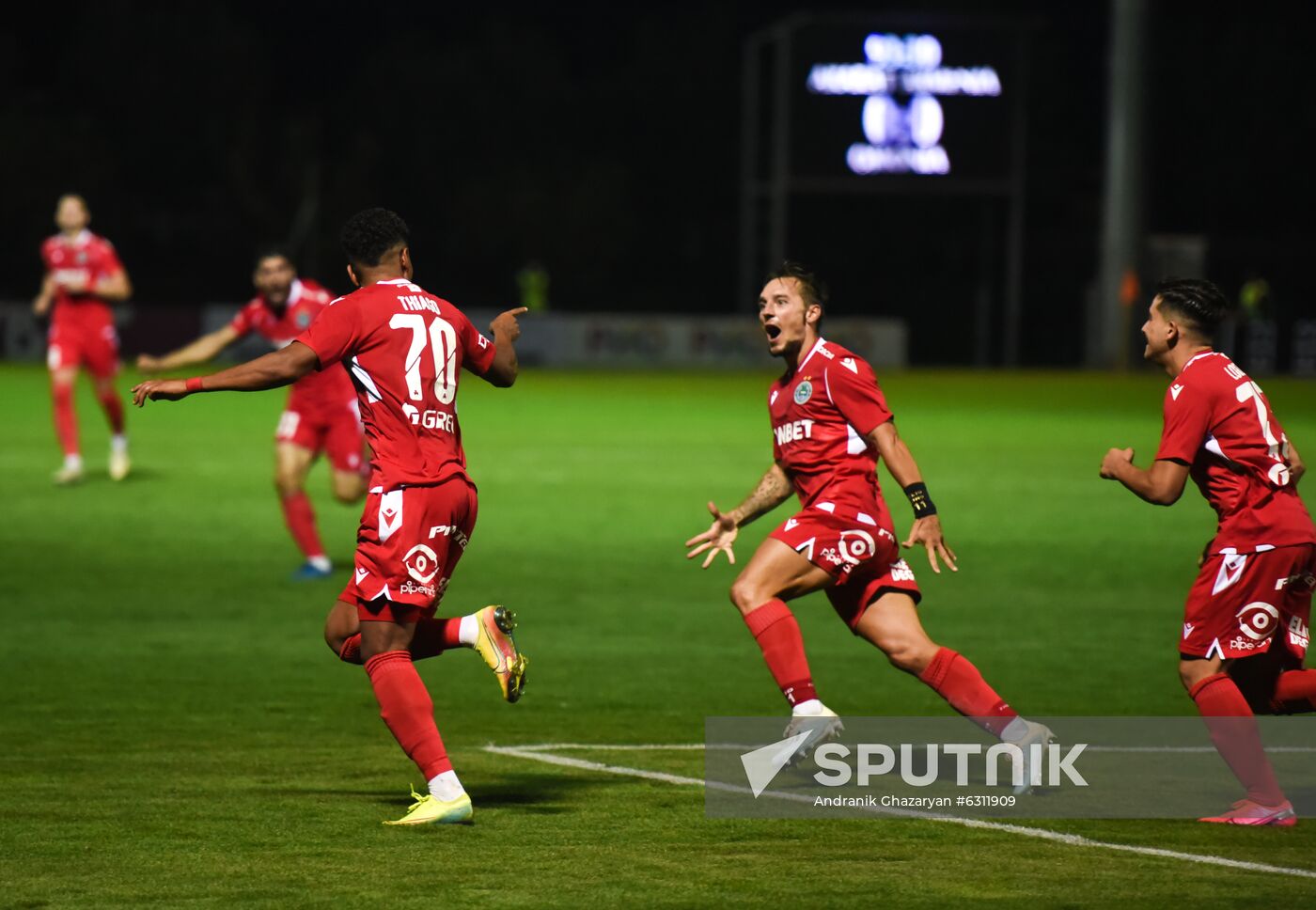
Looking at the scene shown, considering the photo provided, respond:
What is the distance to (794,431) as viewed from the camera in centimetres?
821

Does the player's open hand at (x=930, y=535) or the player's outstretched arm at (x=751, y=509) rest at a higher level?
the player's open hand at (x=930, y=535)

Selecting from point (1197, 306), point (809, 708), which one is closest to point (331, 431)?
point (809, 708)

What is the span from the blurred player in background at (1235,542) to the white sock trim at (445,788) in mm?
2397

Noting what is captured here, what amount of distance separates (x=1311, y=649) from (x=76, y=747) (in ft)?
22.1

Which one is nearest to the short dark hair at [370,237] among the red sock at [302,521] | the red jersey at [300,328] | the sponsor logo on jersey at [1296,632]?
the sponsor logo on jersey at [1296,632]

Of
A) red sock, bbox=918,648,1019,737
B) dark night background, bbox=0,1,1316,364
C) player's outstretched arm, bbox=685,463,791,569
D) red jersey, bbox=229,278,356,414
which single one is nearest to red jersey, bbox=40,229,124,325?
red jersey, bbox=229,278,356,414

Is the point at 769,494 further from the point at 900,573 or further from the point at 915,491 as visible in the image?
the point at 915,491

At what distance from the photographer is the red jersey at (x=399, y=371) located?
23.8ft

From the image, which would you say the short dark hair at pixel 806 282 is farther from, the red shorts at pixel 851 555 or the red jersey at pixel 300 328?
the red jersey at pixel 300 328

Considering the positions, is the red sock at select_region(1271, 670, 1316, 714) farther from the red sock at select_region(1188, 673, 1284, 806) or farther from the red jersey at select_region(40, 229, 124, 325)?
the red jersey at select_region(40, 229, 124, 325)

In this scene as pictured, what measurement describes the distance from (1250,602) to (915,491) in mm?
1261

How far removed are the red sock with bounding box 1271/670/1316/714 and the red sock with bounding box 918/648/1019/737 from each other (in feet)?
3.13

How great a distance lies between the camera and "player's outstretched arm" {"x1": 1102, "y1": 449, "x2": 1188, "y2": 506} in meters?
6.98

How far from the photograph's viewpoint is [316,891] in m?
6.33
